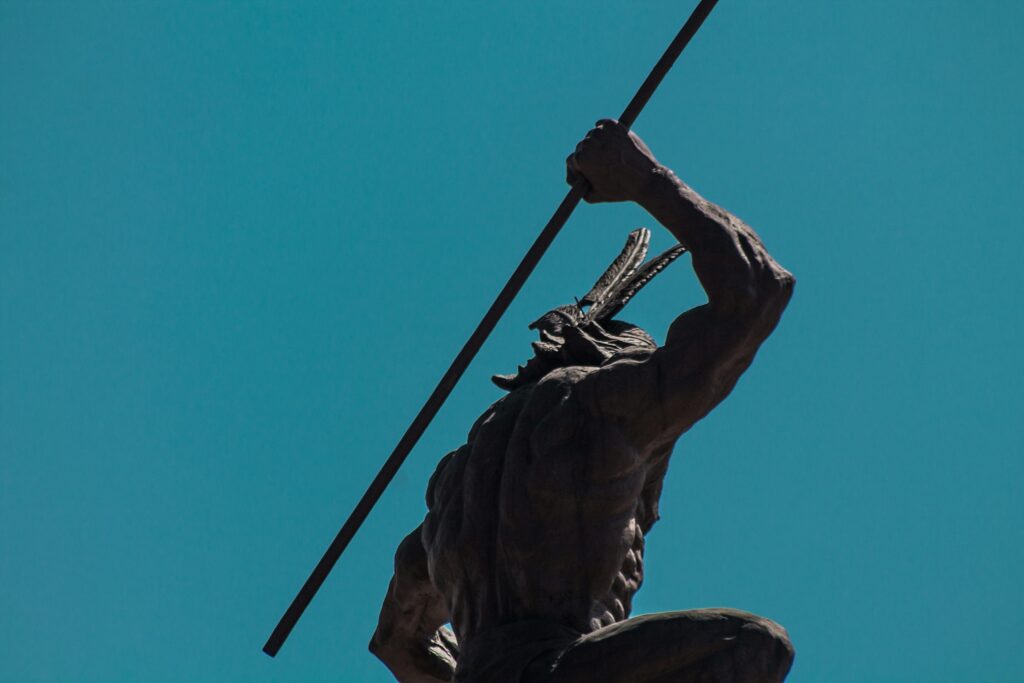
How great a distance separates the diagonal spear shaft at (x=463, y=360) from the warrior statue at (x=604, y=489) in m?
0.14

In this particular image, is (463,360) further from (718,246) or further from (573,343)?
(718,246)

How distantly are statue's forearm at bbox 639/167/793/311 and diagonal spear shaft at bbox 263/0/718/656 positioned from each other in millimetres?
329

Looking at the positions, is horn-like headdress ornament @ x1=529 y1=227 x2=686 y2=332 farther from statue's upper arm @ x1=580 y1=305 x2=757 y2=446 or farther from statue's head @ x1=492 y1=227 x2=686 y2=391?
statue's upper arm @ x1=580 y1=305 x2=757 y2=446

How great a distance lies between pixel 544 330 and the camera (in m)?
7.18

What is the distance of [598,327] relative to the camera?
7.01 meters

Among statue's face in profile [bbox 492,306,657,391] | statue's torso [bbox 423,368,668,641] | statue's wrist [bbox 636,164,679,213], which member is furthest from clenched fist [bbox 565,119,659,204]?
statue's torso [bbox 423,368,668,641]

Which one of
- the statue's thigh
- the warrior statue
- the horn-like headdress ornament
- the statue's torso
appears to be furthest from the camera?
the horn-like headdress ornament

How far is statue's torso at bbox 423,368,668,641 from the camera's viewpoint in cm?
636

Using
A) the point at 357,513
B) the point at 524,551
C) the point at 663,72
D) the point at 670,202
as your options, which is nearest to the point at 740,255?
the point at 670,202

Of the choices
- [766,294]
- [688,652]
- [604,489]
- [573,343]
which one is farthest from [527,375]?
[688,652]

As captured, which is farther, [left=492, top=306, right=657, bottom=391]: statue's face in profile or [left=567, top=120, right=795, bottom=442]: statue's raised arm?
[left=492, top=306, right=657, bottom=391]: statue's face in profile

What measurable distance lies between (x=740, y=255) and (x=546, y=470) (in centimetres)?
100

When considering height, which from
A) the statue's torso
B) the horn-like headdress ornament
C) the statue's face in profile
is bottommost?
the statue's torso

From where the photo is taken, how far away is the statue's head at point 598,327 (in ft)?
22.6
